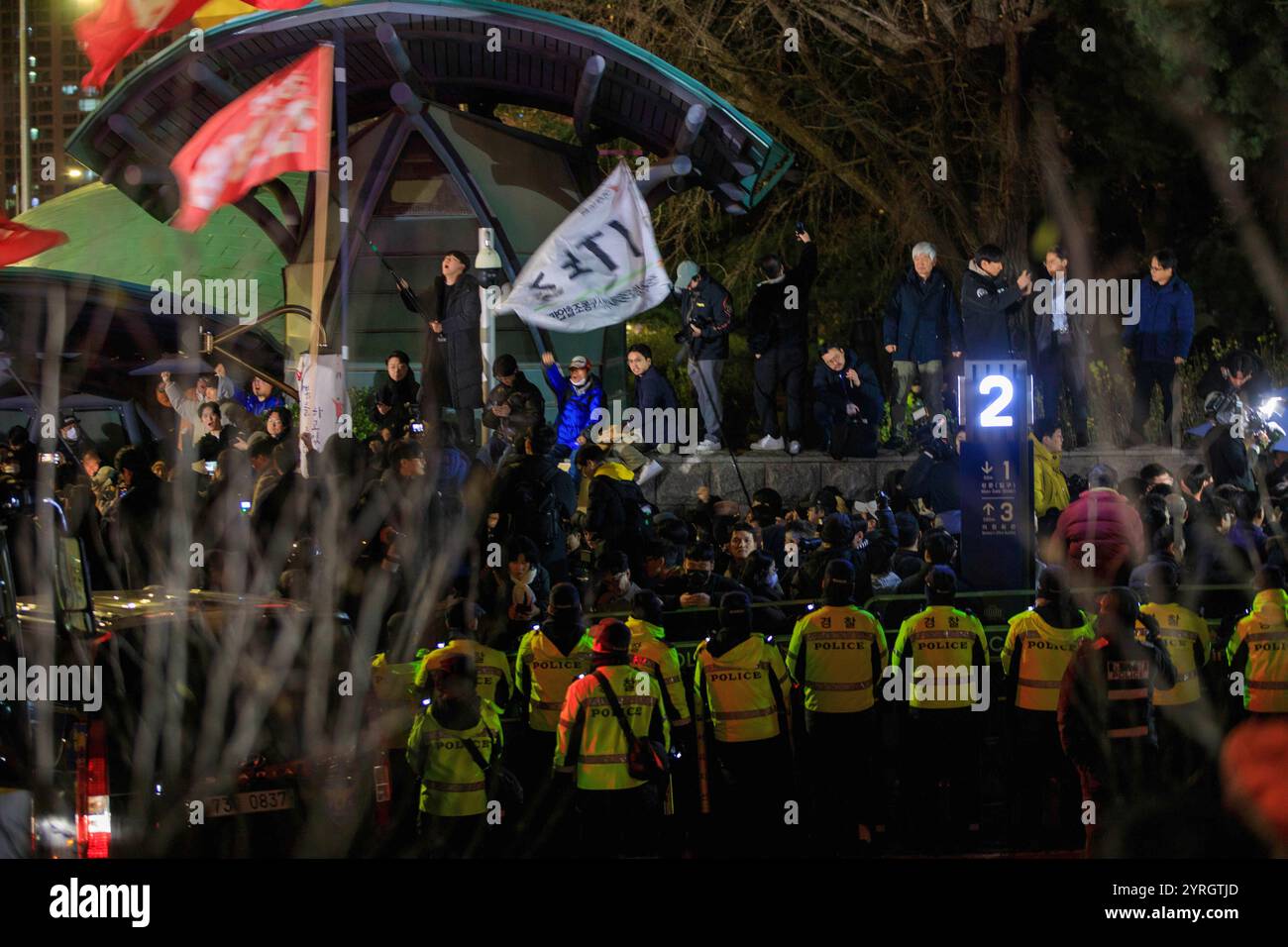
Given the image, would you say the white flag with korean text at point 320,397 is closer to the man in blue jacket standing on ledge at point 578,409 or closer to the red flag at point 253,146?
the red flag at point 253,146

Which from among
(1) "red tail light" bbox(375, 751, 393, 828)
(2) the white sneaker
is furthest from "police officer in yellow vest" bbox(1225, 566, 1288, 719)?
(2) the white sneaker

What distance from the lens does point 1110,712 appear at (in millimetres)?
8836

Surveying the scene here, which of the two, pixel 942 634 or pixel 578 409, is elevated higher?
pixel 578 409

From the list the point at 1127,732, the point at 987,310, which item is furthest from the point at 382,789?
the point at 987,310

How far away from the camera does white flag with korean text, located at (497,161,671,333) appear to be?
12594 millimetres

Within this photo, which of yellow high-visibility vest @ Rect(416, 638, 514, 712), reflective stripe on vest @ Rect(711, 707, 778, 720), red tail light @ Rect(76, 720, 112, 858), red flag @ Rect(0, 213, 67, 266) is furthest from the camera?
red flag @ Rect(0, 213, 67, 266)

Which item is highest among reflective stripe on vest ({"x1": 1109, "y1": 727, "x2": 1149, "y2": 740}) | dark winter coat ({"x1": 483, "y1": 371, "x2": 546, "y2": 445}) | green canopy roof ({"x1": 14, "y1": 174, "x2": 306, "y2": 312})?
green canopy roof ({"x1": 14, "y1": 174, "x2": 306, "y2": 312})

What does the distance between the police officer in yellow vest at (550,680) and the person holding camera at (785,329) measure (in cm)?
551

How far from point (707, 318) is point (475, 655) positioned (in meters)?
6.03

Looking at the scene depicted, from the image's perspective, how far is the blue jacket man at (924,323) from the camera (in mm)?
14172

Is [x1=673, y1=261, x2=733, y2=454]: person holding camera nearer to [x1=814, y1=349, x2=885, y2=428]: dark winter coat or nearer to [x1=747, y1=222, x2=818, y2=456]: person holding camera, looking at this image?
[x1=747, y1=222, x2=818, y2=456]: person holding camera

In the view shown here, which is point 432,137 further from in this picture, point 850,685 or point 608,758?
point 608,758

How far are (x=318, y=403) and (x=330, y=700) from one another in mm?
5276

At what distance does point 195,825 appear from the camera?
7203mm
